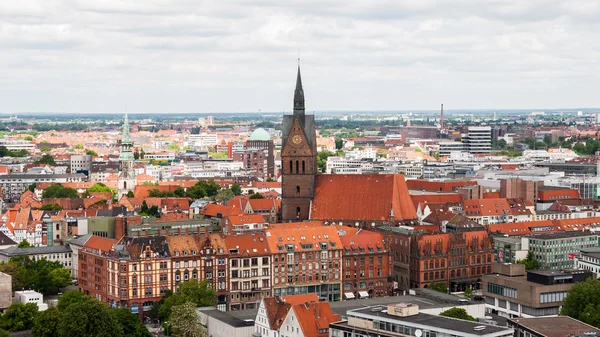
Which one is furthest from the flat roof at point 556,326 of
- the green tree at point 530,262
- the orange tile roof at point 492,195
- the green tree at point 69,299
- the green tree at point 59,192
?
the green tree at point 59,192

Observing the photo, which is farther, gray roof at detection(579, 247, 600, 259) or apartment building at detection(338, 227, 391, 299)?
gray roof at detection(579, 247, 600, 259)

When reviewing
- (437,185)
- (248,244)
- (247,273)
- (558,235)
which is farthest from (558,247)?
(437,185)

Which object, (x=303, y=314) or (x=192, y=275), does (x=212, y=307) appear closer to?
(x=192, y=275)

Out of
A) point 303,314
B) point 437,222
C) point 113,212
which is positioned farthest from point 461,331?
point 113,212

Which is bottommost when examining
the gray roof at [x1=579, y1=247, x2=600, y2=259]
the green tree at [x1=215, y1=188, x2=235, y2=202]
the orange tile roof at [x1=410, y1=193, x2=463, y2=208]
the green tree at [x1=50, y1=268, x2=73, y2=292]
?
the green tree at [x1=50, y1=268, x2=73, y2=292]

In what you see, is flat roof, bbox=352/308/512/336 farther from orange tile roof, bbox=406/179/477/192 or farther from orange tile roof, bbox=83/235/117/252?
orange tile roof, bbox=406/179/477/192

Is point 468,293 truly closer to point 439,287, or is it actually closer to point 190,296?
point 439,287

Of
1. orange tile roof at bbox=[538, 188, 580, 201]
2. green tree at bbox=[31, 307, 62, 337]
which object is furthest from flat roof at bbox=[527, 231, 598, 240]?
green tree at bbox=[31, 307, 62, 337]

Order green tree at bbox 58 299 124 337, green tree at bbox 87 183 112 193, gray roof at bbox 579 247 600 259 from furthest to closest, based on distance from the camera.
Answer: green tree at bbox 87 183 112 193 < gray roof at bbox 579 247 600 259 < green tree at bbox 58 299 124 337
